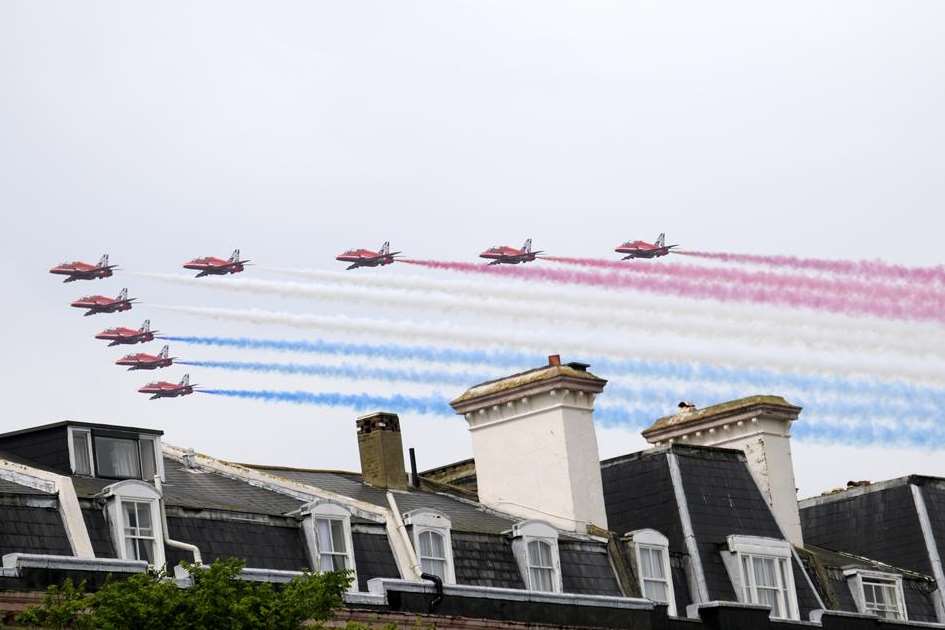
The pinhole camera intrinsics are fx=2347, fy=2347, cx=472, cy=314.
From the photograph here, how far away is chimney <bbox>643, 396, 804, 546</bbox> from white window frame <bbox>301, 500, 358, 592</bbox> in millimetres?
18348

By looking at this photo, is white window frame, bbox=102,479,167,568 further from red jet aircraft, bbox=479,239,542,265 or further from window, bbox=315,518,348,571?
red jet aircraft, bbox=479,239,542,265

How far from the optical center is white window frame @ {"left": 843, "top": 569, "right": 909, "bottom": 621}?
71500 millimetres

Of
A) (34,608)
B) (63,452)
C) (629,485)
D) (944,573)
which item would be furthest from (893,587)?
(34,608)

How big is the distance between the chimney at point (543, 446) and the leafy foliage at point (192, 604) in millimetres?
21504

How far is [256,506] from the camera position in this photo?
193ft

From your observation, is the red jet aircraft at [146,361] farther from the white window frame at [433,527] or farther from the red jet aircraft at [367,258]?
the white window frame at [433,527]

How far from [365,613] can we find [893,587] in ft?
80.1

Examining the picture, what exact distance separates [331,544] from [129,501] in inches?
244

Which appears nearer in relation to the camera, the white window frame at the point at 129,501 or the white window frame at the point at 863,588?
the white window frame at the point at 129,501

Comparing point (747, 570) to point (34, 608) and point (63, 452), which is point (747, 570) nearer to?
point (63, 452)

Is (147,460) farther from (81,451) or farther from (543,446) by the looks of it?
(543,446)

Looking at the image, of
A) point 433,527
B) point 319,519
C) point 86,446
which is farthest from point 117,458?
point 433,527

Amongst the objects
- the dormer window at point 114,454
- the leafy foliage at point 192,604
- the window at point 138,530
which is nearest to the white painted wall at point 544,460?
the dormer window at point 114,454

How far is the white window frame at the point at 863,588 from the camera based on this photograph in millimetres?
71500
